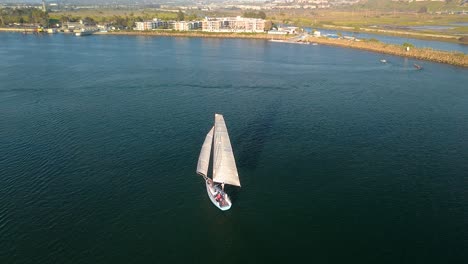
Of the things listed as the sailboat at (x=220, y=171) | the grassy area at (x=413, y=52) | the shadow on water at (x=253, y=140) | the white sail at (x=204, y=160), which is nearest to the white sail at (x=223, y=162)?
the sailboat at (x=220, y=171)

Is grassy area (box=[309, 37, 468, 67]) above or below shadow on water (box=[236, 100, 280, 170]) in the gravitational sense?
above

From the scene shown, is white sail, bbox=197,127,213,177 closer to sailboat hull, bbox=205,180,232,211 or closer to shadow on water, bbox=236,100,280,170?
sailboat hull, bbox=205,180,232,211

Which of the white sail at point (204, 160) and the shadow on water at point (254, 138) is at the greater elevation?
the white sail at point (204, 160)

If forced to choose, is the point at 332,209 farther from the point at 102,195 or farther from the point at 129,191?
the point at 102,195

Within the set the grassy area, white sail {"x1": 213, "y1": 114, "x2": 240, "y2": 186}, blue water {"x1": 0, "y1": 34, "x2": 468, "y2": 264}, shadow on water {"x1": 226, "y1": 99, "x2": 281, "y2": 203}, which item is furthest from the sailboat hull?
the grassy area

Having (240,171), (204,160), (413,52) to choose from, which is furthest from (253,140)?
(413,52)

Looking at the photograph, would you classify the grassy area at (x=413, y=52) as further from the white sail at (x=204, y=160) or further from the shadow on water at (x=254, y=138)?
the white sail at (x=204, y=160)
